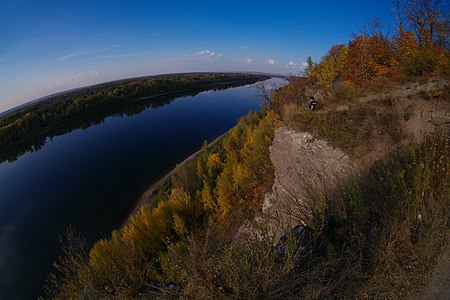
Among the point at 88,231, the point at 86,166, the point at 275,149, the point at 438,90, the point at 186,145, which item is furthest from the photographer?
the point at 186,145

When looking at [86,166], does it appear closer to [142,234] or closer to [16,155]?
[16,155]

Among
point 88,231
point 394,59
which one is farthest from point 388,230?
point 88,231

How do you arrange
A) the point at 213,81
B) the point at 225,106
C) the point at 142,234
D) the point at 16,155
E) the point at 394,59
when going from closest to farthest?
the point at 394,59 → the point at 142,234 → the point at 16,155 → the point at 225,106 → the point at 213,81

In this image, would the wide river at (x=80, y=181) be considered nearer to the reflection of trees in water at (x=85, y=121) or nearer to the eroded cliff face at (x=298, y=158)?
the reflection of trees in water at (x=85, y=121)

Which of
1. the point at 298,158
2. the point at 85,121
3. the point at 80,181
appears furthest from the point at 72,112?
the point at 298,158

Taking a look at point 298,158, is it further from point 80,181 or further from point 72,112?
point 72,112

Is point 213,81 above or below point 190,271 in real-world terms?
above

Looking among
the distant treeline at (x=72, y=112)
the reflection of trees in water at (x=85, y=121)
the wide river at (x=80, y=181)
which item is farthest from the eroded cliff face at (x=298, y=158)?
the distant treeline at (x=72, y=112)
